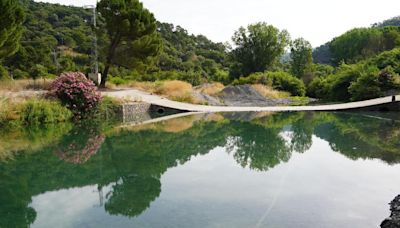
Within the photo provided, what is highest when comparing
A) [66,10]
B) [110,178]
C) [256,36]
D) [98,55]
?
[66,10]

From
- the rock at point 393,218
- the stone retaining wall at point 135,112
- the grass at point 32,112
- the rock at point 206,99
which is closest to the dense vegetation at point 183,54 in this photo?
the rock at point 206,99

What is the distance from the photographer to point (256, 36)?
43594 mm

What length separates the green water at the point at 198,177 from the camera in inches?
187

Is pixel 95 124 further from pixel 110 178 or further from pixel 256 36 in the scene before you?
pixel 256 36

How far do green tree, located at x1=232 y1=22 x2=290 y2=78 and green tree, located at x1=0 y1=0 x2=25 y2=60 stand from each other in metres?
27.8

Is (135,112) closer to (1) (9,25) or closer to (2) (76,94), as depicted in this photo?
(2) (76,94)

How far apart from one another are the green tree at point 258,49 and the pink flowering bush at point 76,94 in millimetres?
28434

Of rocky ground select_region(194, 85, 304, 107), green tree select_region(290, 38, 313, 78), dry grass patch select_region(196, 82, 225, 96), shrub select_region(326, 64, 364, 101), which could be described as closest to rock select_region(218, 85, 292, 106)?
rocky ground select_region(194, 85, 304, 107)

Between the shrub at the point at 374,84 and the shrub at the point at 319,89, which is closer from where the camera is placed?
the shrub at the point at 374,84

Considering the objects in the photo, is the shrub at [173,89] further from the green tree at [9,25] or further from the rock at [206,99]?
the green tree at [9,25]

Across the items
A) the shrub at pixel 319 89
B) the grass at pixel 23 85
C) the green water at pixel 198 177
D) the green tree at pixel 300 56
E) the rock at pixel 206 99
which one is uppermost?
the green tree at pixel 300 56

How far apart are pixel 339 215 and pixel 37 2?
59.3 m

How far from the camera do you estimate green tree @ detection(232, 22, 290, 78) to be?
4309cm

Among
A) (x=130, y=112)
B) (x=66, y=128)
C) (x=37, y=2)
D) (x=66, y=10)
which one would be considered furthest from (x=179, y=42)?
(x=66, y=128)
